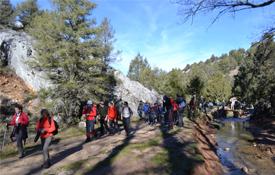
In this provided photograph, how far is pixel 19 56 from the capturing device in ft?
120

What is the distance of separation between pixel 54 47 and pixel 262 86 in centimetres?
3443

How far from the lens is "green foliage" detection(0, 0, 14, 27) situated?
151ft

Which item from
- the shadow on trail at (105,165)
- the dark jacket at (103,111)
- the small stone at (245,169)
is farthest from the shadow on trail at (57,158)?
the small stone at (245,169)

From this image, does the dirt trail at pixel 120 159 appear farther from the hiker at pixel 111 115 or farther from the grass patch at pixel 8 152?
the hiker at pixel 111 115

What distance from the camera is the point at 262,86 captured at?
5197 cm

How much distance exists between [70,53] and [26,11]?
26114 millimetres

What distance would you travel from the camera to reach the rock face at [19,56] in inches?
1398

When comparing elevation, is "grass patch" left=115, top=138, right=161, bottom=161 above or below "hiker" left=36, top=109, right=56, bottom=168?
below

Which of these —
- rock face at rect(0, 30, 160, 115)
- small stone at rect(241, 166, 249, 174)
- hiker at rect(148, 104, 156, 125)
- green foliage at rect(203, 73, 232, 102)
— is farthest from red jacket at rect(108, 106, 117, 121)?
green foliage at rect(203, 73, 232, 102)

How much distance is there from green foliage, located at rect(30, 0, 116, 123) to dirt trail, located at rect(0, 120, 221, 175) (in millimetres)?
10143

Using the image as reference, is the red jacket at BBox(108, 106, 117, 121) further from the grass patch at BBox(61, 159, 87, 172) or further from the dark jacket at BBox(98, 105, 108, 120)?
the grass patch at BBox(61, 159, 87, 172)

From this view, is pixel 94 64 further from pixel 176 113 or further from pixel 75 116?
pixel 176 113

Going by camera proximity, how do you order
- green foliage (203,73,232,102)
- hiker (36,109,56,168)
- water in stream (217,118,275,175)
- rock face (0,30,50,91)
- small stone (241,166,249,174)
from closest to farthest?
1. hiker (36,109,56,168)
2. small stone (241,166,249,174)
3. water in stream (217,118,275,175)
4. rock face (0,30,50,91)
5. green foliage (203,73,232,102)

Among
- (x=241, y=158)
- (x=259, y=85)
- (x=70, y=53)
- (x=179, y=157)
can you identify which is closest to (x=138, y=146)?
(x=179, y=157)
